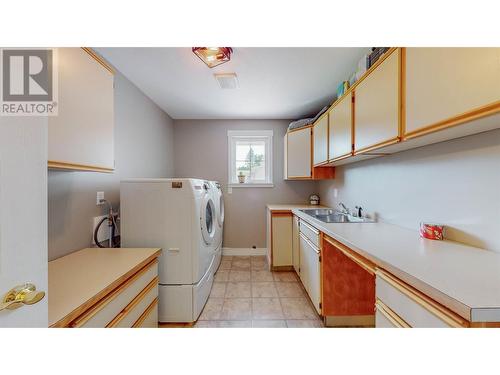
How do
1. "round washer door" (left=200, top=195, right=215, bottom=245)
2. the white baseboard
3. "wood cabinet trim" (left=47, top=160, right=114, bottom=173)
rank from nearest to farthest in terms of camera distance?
"wood cabinet trim" (left=47, top=160, right=114, bottom=173), "round washer door" (left=200, top=195, right=215, bottom=245), the white baseboard

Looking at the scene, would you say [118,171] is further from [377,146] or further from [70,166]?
[377,146]

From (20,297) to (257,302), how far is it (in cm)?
196

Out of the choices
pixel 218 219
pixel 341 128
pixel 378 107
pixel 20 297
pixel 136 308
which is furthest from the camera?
pixel 218 219

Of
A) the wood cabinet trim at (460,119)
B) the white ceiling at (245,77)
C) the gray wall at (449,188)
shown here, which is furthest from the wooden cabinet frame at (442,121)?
the white ceiling at (245,77)

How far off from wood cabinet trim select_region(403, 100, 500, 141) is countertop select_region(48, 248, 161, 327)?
1.73 m

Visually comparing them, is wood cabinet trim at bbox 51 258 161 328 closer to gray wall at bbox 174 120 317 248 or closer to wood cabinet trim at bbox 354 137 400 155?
wood cabinet trim at bbox 354 137 400 155

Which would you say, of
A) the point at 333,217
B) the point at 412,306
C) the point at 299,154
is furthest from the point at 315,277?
the point at 299,154

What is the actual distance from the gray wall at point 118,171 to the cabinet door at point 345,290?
6.45 feet

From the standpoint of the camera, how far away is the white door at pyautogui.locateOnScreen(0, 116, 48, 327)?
52cm

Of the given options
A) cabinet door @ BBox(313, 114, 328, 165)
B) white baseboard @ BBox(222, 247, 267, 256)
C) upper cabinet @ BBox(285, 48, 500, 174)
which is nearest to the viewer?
upper cabinet @ BBox(285, 48, 500, 174)

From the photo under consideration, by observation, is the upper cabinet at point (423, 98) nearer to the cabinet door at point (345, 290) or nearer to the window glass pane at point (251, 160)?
the cabinet door at point (345, 290)

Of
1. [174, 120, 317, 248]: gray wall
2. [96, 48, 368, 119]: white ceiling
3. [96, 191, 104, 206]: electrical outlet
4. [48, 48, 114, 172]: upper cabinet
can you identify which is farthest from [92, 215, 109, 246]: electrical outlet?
[174, 120, 317, 248]: gray wall

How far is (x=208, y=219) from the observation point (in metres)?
2.38
